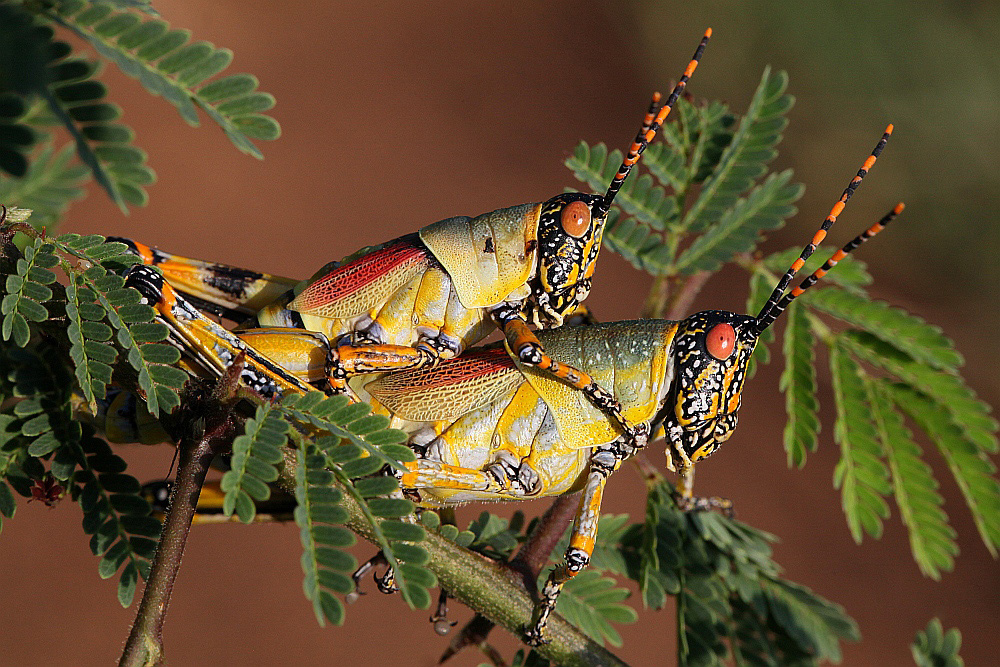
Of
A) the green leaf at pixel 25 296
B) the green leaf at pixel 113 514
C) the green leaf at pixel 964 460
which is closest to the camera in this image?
the green leaf at pixel 25 296

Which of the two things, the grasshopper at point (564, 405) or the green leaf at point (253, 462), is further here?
the grasshopper at point (564, 405)

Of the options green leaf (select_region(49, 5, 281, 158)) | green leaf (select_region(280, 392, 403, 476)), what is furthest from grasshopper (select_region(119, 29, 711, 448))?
green leaf (select_region(49, 5, 281, 158))

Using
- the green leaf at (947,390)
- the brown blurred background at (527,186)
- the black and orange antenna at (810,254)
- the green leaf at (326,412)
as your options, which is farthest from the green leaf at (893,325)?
the brown blurred background at (527,186)

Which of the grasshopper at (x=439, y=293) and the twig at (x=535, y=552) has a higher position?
the grasshopper at (x=439, y=293)

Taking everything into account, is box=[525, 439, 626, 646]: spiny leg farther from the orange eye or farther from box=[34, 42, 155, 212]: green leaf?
box=[34, 42, 155, 212]: green leaf

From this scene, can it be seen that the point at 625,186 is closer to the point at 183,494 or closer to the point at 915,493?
the point at 915,493

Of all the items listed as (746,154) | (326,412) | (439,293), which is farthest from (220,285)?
(746,154)

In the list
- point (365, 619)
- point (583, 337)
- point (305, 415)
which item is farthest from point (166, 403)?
point (365, 619)

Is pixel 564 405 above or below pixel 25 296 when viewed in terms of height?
below

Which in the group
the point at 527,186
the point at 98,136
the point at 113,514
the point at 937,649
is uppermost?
the point at 527,186

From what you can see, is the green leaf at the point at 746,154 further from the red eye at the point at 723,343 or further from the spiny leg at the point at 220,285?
the spiny leg at the point at 220,285
